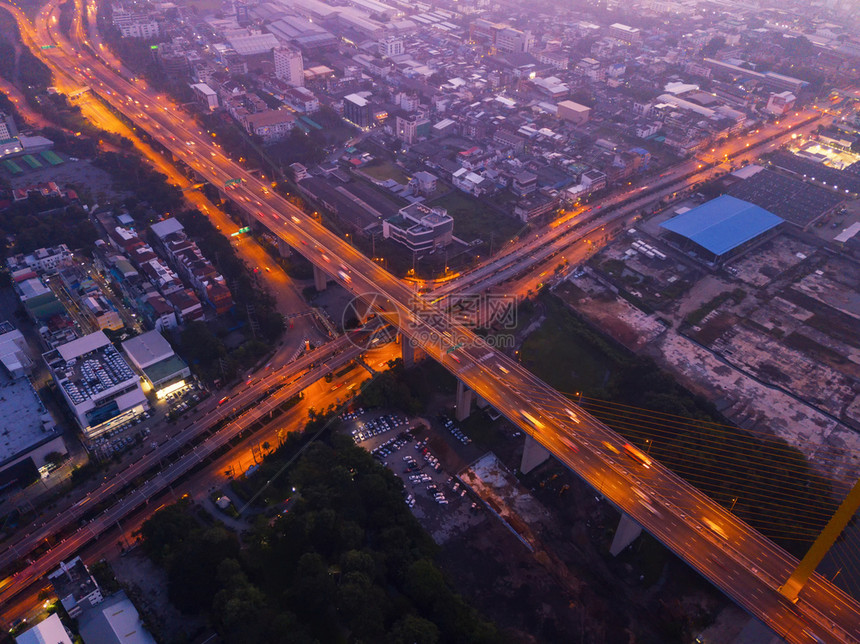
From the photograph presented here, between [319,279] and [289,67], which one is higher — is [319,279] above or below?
below

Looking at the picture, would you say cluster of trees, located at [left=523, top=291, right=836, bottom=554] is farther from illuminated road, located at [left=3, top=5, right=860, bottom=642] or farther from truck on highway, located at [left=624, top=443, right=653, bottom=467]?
illuminated road, located at [left=3, top=5, right=860, bottom=642]

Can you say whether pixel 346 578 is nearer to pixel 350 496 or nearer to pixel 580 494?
pixel 350 496

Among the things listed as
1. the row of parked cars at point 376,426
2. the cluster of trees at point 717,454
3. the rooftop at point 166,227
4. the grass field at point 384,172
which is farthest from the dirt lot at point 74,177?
the cluster of trees at point 717,454

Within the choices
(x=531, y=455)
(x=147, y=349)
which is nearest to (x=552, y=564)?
(x=531, y=455)

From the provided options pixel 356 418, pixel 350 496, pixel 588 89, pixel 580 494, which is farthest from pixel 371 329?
pixel 588 89

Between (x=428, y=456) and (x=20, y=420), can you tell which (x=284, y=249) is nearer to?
(x=20, y=420)
